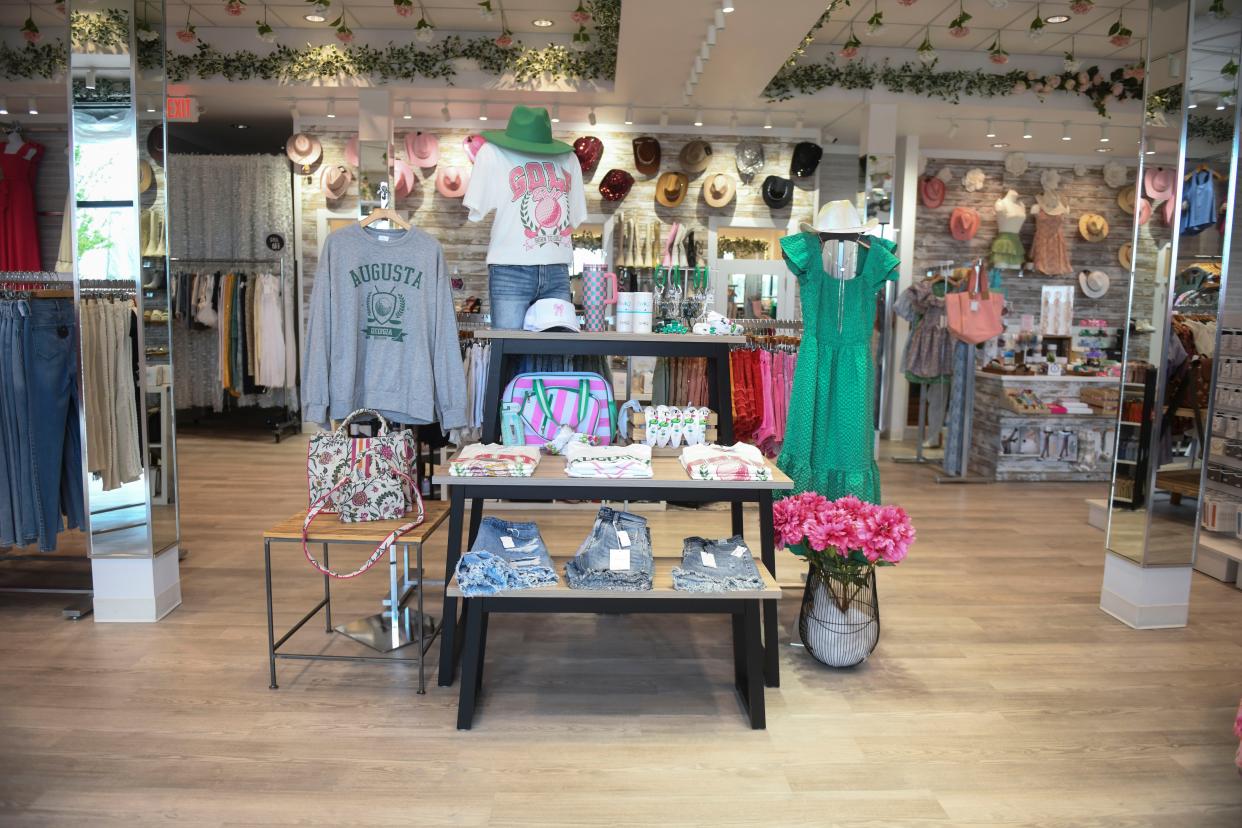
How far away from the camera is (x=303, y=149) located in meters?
8.14

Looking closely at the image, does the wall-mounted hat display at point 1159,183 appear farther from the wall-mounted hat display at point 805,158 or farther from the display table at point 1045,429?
the wall-mounted hat display at point 805,158

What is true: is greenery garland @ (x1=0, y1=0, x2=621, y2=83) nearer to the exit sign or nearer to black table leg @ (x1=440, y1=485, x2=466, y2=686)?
the exit sign

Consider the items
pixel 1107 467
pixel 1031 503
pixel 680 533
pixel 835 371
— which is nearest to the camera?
pixel 835 371

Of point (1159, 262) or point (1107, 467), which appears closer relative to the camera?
point (1159, 262)

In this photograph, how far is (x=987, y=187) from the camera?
8852mm

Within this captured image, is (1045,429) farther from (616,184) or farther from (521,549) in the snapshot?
(521,549)

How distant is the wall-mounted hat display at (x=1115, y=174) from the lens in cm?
883

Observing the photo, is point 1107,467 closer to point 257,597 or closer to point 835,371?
point 835,371

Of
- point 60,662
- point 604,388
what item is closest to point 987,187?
point 604,388

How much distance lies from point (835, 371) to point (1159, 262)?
1.42m

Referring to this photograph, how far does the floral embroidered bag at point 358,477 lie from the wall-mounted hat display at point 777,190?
236 inches

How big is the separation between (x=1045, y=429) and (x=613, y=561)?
18.1 ft

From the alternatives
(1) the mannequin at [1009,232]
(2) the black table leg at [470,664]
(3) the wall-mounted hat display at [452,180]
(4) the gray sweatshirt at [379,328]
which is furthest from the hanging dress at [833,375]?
(1) the mannequin at [1009,232]

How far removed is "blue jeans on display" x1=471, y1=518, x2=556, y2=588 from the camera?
8.77 ft
